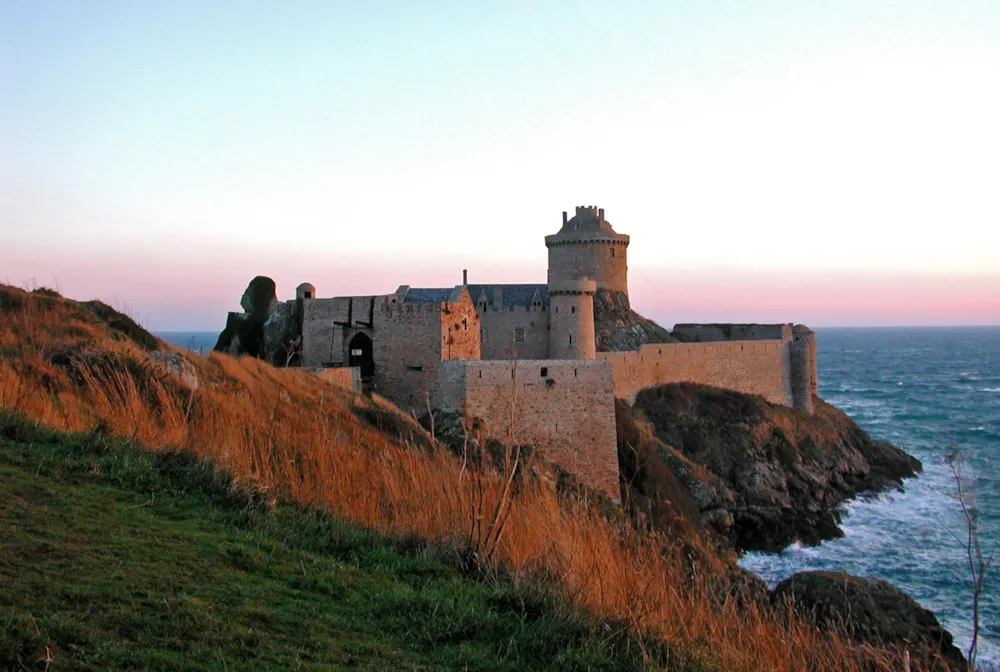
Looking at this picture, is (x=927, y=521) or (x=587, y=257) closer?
(x=927, y=521)

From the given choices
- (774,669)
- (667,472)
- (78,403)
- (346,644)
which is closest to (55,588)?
(346,644)

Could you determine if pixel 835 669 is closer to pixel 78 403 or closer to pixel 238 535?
pixel 238 535

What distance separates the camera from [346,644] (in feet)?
11.9

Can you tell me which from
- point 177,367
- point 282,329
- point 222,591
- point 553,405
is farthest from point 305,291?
point 222,591

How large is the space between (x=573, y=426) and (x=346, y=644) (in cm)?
1952

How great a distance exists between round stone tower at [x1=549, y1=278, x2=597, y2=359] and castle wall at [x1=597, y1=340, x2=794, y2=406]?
1.05 meters

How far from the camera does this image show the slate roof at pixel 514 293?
119 feet

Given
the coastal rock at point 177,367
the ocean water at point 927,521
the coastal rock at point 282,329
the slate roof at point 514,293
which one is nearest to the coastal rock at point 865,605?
the ocean water at point 927,521

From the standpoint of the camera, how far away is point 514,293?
123 feet

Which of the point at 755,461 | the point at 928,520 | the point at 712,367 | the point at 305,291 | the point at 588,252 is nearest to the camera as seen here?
the point at 305,291

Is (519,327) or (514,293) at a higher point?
(514,293)

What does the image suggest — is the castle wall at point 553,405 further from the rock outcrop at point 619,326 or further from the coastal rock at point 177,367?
the rock outcrop at point 619,326

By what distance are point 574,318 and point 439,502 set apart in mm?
27829

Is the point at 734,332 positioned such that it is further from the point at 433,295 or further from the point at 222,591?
the point at 222,591
